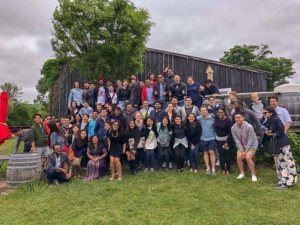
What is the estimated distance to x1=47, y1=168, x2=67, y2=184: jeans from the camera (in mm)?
7543

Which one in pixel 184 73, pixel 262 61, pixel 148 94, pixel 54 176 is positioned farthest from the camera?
pixel 262 61

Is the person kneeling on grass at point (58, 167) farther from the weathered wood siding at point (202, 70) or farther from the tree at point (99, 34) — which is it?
the weathered wood siding at point (202, 70)

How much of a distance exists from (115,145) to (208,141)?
251 cm

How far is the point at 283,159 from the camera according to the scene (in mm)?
6605

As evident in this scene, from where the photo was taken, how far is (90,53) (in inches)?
496

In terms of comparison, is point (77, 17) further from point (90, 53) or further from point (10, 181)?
point (10, 181)

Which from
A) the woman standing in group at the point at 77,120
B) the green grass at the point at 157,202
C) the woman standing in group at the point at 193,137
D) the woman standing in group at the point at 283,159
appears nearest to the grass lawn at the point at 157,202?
the green grass at the point at 157,202

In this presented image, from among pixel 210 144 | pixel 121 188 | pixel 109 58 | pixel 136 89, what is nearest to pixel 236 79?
pixel 109 58

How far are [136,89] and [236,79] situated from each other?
15409 millimetres

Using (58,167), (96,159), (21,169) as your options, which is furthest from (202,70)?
(21,169)

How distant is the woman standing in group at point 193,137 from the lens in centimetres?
812

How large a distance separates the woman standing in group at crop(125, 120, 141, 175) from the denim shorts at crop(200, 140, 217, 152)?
176cm

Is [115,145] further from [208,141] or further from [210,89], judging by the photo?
[210,89]

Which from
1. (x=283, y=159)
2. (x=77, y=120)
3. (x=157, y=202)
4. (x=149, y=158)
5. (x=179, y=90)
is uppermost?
(x=179, y=90)
